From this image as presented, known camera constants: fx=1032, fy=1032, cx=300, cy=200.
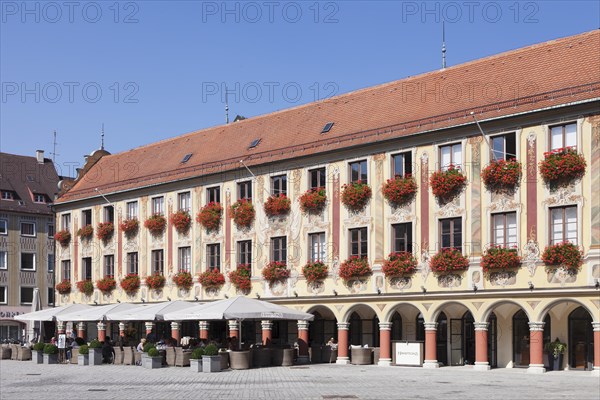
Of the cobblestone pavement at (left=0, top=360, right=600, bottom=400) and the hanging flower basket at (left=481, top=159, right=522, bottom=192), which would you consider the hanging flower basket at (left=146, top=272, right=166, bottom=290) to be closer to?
the cobblestone pavement at (left=0, top=360, right=600, bottom=400)

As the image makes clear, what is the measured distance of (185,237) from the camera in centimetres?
5412

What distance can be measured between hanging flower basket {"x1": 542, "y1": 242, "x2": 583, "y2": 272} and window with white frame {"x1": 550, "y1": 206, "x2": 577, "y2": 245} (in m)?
0.51

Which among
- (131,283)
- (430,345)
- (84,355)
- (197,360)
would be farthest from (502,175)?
(131,283)

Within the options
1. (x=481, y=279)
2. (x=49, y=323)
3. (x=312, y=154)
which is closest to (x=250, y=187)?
(x=312, y=154)

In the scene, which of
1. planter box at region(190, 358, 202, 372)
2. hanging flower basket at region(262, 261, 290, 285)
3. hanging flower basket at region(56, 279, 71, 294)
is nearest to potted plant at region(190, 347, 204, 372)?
planter box at region(190, 358, 202, 372)

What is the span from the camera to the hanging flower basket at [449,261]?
39.8 m

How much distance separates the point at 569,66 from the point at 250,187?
17.4m

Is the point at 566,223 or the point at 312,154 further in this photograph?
the point at 312,154

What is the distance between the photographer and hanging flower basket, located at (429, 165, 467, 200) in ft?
132

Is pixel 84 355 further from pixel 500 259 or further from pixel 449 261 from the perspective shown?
pixel 500 259

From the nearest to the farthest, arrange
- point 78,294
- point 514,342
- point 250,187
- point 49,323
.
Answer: point 514,342 < point 250,187 < point 78,294 < point 49,323

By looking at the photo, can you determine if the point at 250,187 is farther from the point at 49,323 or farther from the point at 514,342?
the point at 49,323

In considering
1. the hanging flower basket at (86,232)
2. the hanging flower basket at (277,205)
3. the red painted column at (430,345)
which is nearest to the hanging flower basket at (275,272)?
the hanging flower basket at (277,205)

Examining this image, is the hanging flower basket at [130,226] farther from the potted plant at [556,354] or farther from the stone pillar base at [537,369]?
the stone pillar base at [537,369]
